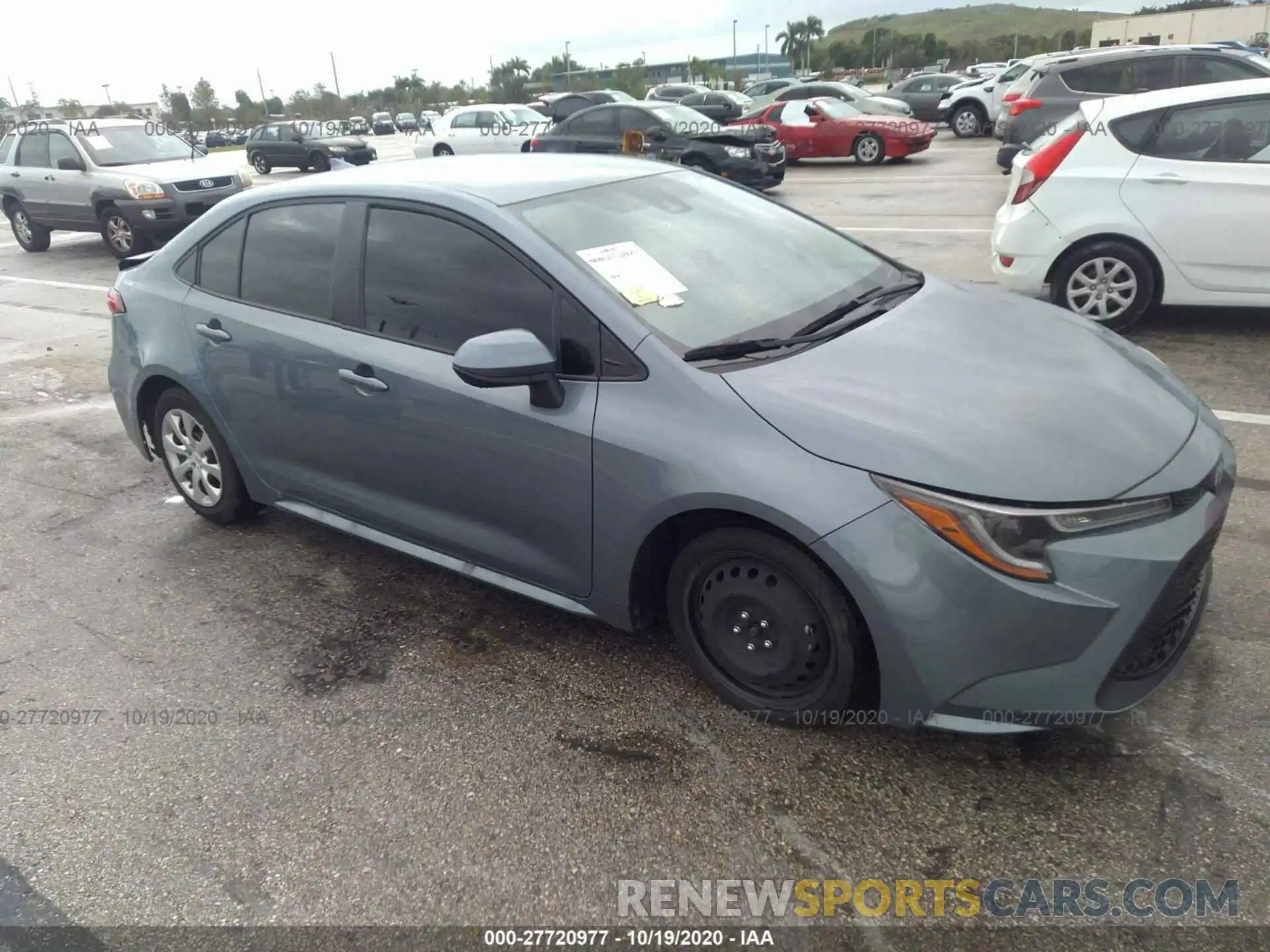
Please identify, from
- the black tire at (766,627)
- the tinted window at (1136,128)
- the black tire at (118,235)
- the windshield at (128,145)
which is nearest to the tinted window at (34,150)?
the windshield at (128,145)

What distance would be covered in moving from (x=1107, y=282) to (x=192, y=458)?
18.3 feet

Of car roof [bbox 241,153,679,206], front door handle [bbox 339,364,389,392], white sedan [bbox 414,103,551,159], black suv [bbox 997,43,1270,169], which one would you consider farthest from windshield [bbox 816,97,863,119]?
front door handle [bbox 339,364,389,392]

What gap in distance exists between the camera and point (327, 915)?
90.3 inches

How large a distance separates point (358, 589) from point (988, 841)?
8.33 ft

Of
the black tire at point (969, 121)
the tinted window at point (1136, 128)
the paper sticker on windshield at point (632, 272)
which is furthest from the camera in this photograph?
the black tire at point (969, 121)

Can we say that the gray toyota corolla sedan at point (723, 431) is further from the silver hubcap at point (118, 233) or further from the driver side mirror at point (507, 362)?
the silver hubcap at point (118, 233)

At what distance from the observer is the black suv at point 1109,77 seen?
11.5 meters

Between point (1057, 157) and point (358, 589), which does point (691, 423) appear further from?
point (1057, 157)

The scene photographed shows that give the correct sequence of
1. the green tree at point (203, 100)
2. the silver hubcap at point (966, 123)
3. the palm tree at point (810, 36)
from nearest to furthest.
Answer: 1. the silver hubcap at point (966, 123)
2. the green tree at point (203, 100)
3. the palm tree at point (810, 36)

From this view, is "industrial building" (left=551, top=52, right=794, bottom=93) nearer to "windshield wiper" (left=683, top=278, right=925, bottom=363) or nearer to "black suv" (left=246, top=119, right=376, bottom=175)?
"black suv" (left=246, top=119, right=376, bottom=175)

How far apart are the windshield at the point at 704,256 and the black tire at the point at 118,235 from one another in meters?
11.0

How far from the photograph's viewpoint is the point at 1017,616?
2.27 metres

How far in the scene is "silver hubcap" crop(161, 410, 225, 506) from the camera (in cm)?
423

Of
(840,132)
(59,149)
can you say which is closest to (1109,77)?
(840,132)
